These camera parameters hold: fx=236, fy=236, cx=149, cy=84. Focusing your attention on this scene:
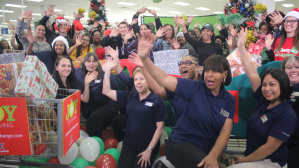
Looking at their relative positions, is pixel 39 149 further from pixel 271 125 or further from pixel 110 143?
pixel 271 125

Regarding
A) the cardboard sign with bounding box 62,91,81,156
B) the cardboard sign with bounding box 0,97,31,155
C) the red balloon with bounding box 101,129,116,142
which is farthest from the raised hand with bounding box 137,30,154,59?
the red balloon with bounding box 101,129,116,142

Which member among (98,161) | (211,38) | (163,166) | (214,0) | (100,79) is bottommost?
(98,161)

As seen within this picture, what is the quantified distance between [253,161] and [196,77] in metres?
1.22

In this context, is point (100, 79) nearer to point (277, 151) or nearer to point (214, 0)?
point (277, 151)

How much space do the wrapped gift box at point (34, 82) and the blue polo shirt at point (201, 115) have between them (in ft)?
3.11

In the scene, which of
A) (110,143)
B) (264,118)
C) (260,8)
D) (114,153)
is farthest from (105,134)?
(260,8)

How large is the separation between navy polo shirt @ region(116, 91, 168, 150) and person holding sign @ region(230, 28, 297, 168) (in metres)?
0.87

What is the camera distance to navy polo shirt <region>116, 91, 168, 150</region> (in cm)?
246

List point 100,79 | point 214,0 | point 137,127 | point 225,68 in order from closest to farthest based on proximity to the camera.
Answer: point 225,68 < point 137,127 < point 100,79 < point 214,0

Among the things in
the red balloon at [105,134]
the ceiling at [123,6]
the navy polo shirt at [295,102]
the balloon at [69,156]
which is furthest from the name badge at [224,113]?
the ceiling at [123,6]

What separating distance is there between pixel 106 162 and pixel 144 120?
59 centimetres

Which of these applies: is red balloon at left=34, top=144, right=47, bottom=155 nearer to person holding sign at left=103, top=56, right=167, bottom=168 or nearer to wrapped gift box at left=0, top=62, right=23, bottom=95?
wrapped gift box at left=0, top=62, right=23, bottom=95

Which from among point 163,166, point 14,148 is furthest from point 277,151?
point 14,148

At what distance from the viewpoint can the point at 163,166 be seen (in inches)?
76.3
